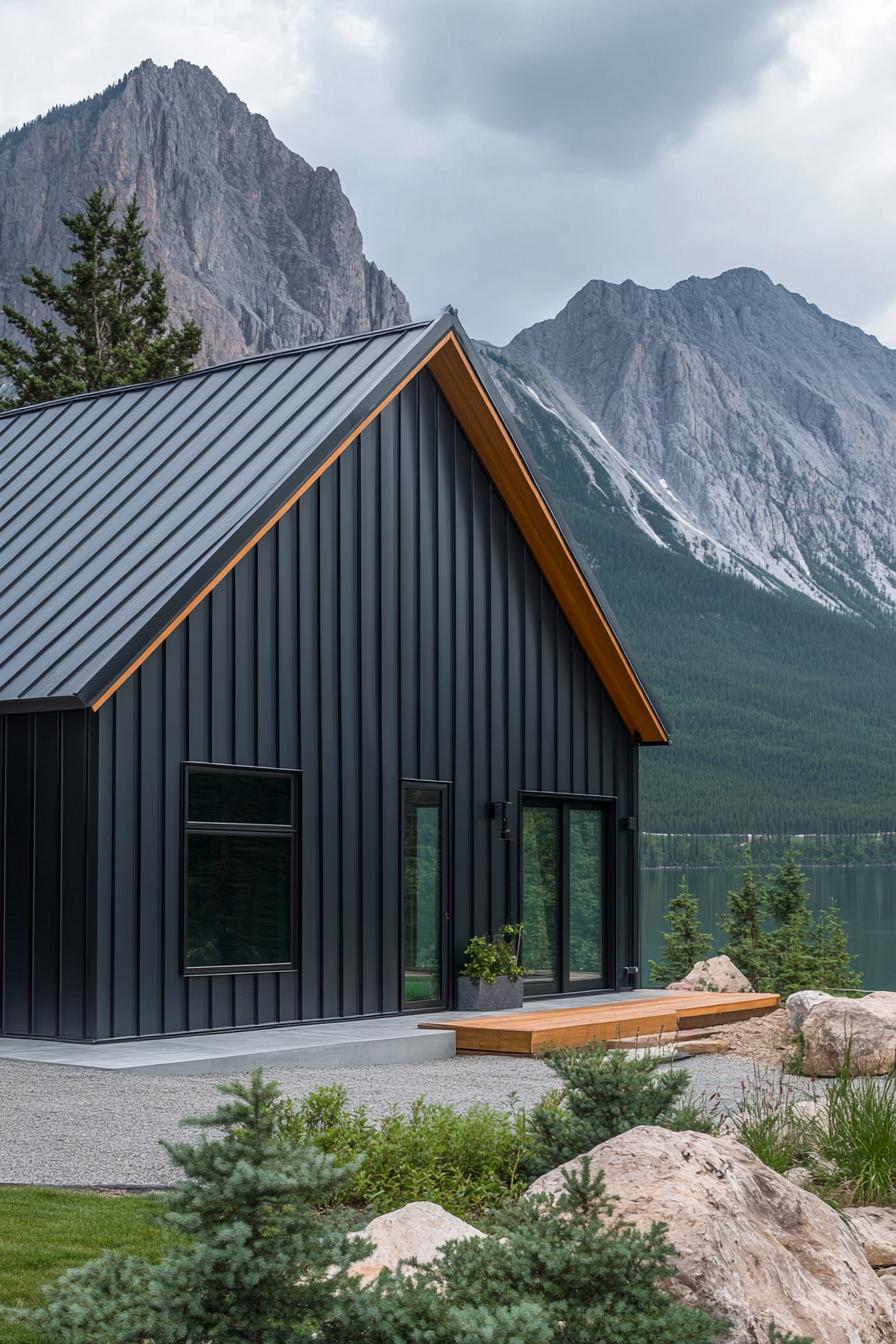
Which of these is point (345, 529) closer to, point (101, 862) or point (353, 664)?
Answer: point (353, 664)

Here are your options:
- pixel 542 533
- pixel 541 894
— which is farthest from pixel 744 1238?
pixel 542 533

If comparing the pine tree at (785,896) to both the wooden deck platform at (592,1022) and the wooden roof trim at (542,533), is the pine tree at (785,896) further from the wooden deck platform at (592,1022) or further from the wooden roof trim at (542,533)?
the wooden deck platform at (592,1022)

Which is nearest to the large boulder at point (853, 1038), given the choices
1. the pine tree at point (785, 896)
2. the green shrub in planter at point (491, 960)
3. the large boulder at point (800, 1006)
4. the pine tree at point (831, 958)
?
the large boulder at point (800, 1006)

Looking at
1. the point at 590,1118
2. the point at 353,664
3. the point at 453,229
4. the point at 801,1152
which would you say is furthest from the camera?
the point at 453,229

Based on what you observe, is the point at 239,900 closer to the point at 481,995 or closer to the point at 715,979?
the point at 481,995

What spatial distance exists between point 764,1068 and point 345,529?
5541 millimetres

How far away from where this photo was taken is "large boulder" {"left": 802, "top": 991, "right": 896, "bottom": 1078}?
1131 cm

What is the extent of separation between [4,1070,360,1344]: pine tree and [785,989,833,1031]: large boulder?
9.73 metres

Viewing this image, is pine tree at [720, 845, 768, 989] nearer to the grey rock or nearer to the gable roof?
the gable roof

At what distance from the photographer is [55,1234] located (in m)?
5.78

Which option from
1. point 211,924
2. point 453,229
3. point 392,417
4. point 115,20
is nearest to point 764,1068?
point 211,924

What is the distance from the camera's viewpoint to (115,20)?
112438mm

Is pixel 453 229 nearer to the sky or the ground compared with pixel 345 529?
nearer to the sky

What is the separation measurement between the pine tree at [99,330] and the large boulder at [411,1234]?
28585 millimetres
